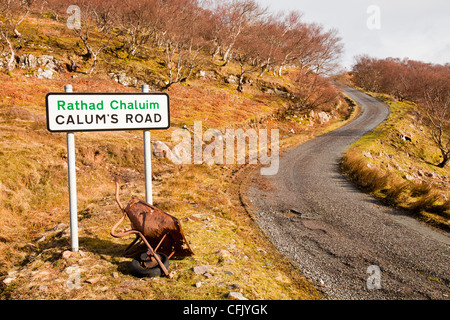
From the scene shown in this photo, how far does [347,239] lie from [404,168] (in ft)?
58.3

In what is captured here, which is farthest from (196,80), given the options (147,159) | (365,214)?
(147,159)

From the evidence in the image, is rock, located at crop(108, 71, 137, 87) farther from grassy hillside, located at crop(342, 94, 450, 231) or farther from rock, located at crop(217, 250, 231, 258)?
rock, located at crop(217, 250, 231, 258)

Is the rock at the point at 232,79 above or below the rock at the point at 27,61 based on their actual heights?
above

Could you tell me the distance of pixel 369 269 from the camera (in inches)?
253

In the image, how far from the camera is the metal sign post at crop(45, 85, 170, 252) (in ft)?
14.3

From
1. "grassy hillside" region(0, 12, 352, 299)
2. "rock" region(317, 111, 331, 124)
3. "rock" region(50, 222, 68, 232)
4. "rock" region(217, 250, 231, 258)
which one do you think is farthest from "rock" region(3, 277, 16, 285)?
"rock" region(317, 111, 331, 124)

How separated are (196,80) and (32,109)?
2361 centimetres

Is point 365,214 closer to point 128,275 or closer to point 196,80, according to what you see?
point 128,275

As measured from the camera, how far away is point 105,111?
15.3 ft

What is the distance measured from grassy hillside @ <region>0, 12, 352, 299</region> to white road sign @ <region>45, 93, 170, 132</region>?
2.39m

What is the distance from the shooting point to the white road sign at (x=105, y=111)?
4344 mm

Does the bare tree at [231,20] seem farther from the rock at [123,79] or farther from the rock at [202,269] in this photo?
the rock at [202,269]

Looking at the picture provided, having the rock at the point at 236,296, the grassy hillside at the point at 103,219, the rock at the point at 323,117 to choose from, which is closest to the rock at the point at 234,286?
the grassy hillside at the point at 103,219

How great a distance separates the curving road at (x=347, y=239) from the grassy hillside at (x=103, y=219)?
701 millimetres
